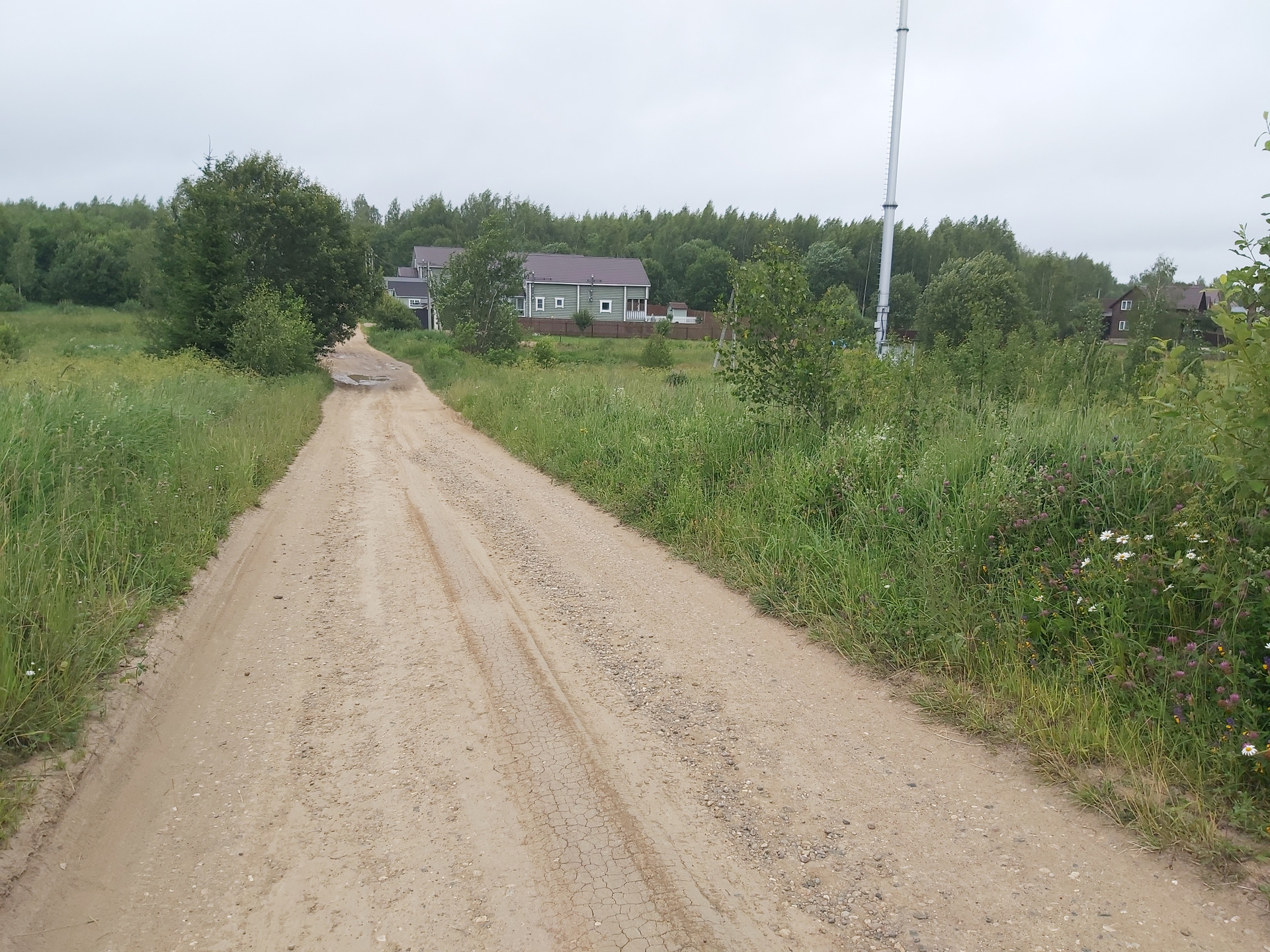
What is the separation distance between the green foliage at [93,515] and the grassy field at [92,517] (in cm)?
1

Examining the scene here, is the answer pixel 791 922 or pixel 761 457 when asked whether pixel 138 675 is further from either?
pixel 761 457

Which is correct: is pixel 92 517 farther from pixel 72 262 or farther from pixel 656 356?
pixel 72 262

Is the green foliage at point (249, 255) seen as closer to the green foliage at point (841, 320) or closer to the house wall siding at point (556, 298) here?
the green foliage at point (841, 320)

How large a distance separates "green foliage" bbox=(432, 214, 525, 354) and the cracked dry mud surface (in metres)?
33.3

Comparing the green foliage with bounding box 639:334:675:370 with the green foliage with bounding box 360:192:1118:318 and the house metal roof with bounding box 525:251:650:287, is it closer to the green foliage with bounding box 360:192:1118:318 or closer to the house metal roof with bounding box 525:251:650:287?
the green foliage with bounding box 360:192:1118:318

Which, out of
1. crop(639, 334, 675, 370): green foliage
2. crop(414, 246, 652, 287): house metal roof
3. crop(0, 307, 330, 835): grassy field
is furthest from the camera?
crop(414, 246, 652, 287): house metal roof

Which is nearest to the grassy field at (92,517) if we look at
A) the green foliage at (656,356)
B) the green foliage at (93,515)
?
the green foliage at (93,515)

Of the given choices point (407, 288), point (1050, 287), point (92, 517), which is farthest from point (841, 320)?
point (407, 288)

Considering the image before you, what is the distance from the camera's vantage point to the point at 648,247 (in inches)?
4222

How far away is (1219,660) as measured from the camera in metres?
4.07

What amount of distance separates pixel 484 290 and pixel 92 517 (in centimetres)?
3350

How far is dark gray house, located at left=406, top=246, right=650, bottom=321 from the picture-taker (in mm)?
72250

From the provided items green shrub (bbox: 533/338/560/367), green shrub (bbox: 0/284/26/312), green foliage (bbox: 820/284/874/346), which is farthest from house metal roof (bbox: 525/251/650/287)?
green foliage (bbox: 820/284/874/346)

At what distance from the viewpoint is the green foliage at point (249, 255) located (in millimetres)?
26766
